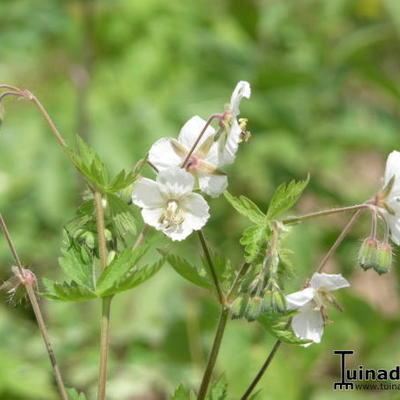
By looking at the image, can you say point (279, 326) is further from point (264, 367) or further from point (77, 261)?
point (77, 261)

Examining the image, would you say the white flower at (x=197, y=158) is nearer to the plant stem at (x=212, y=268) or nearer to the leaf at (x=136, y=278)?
the plant stem at (x=212, y=268)

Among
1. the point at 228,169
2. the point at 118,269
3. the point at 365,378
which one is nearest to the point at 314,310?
the point at 118,269

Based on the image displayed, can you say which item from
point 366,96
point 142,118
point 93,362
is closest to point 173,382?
point 93,362

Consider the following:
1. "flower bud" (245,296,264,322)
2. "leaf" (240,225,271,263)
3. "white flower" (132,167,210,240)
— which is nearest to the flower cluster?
"white flower" (132,167,210,240)

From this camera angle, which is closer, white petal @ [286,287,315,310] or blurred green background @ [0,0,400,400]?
white petal @ [286,287,315,310]

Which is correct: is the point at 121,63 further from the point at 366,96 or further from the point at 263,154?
the point at 366,96

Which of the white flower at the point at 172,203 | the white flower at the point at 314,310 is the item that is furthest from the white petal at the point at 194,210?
the white flower at the point at 314,310

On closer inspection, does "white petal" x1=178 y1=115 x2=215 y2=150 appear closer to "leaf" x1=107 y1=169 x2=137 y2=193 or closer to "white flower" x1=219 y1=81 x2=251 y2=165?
"white flower" x1=219 y1=81 x2=251 y2=165

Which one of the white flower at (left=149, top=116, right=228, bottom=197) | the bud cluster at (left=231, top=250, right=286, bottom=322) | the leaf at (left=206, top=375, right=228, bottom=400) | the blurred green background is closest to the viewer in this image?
the bud cluster at (left=231, top=250, right=286, bottom=322)
